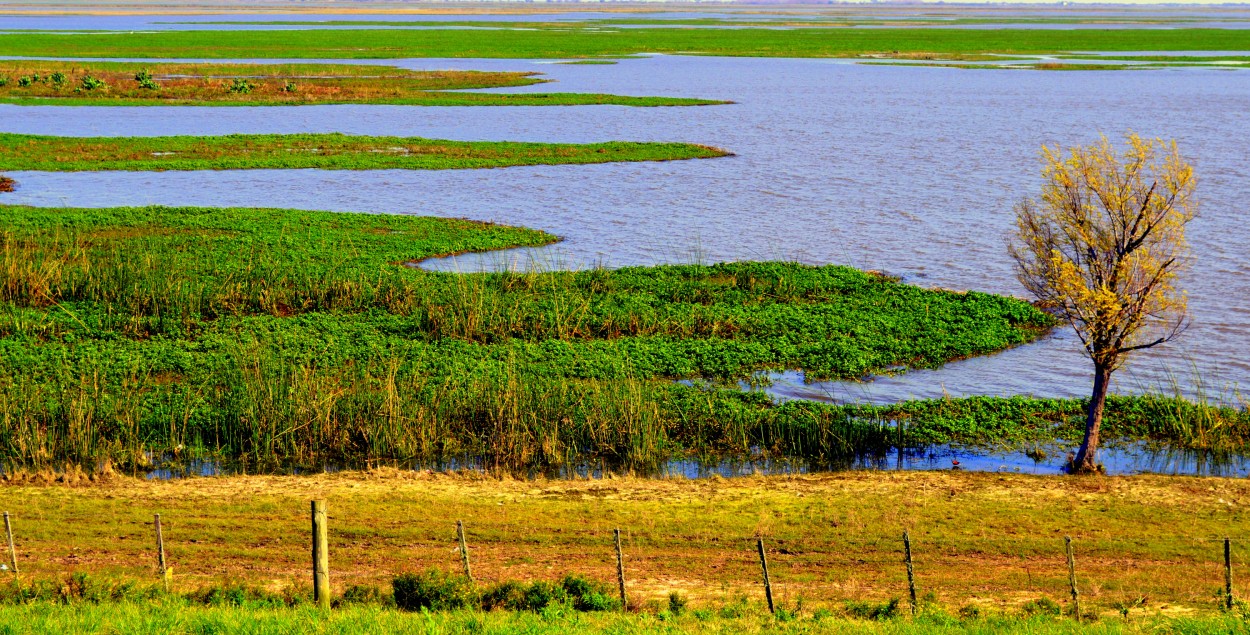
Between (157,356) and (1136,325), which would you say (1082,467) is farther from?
(157,356)

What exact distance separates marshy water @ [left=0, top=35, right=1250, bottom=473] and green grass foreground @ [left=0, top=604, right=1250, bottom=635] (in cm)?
934

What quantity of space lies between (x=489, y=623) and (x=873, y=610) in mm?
5010

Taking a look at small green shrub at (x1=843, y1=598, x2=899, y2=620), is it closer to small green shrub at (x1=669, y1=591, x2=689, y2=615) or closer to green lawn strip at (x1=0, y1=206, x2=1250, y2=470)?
small green shrub at (x1=669, y1=591, x2=689, y2=615)

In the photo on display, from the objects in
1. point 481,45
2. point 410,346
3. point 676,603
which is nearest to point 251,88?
point 481,45

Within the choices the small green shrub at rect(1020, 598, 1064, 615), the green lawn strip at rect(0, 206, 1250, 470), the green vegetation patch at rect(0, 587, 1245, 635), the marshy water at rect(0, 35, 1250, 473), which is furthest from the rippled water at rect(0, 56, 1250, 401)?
the green vegetation patch at rect(0, 587, 1245, 635)

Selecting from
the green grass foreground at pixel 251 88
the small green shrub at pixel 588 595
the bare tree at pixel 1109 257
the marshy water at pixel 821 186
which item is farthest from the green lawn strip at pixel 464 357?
the green grass foreground at pixel 251 88

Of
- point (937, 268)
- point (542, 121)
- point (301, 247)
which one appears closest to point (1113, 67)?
point (542, 121)

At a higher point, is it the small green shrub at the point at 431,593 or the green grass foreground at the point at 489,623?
the green grass foreground at the point at 489,623

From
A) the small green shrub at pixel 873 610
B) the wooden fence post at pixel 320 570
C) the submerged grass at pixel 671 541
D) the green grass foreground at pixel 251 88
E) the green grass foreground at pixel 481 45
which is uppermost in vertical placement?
the green grass foreground at pixel 481 45

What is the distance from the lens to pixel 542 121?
87812 mm

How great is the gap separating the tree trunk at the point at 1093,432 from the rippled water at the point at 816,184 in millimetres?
4416

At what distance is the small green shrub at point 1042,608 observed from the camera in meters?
16.0

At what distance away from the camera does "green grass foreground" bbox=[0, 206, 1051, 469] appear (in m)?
24.4

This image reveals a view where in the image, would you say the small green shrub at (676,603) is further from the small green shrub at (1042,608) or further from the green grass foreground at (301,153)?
the green grass foreground at (301,153)
